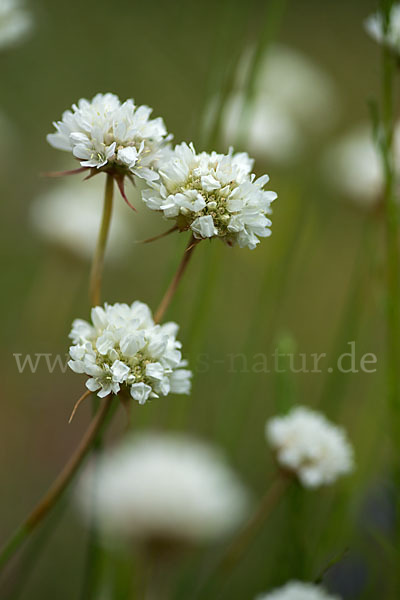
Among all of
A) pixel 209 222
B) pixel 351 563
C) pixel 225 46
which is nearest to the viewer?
pixel 209 222

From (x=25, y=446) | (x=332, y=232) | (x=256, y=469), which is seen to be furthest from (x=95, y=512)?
(x=332, y=232)

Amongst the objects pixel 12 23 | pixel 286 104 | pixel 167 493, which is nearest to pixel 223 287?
pixel 286 104

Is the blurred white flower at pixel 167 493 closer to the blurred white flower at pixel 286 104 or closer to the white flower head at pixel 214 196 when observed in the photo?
the white flower head at pixel 214 196

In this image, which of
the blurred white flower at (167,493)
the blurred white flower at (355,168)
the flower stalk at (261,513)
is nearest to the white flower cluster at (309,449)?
the flower stalk at (261,513)

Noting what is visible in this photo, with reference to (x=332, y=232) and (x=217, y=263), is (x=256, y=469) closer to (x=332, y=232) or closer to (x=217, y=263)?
(x=217, y=263)

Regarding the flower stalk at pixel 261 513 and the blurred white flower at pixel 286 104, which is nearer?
the flower stalk at pixel 261 513
